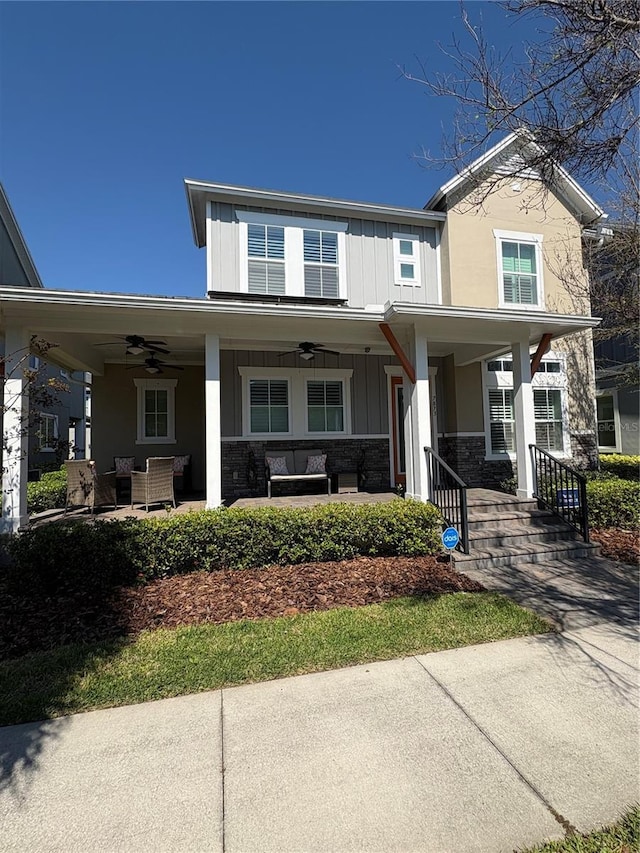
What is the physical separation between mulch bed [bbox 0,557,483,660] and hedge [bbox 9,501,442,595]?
193mm

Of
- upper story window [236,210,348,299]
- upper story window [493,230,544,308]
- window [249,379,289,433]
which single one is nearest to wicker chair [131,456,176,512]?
window [249,379,289,433]

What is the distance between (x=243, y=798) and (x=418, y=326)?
21.7ft

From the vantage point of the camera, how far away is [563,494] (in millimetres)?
6699

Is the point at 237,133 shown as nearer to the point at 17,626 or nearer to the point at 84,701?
the point at 17,626

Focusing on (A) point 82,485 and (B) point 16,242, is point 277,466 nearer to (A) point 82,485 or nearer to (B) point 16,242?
(A) point 82,485

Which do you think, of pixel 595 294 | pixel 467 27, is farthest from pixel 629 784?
pixel 595 294

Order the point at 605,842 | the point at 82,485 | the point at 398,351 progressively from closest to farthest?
the point at 605,842, the point at 398,351, the point at 82,485

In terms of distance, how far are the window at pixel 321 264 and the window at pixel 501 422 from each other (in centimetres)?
459

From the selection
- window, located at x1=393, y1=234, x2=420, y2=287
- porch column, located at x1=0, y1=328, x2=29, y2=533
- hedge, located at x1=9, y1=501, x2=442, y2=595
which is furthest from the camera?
window, located at x1=393, y1=234, x2=420, y2=287

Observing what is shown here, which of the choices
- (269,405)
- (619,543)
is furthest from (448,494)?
(269,405)

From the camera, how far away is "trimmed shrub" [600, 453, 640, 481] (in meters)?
10.5

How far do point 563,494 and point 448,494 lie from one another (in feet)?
5.96

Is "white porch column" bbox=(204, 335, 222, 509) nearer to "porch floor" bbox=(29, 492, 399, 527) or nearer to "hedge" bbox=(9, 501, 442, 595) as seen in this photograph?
"porch floor" bbox=(29, 492, 399, 527)

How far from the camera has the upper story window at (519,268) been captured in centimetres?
1030
